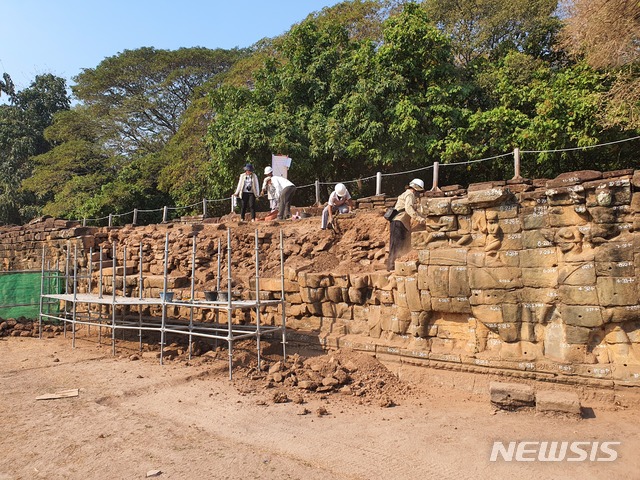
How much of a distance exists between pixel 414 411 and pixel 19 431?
4.36 m

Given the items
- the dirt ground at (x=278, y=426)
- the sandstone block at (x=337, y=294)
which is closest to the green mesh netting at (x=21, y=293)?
the dirt ground at (x=278, y=426)

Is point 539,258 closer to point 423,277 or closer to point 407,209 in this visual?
point 423,277

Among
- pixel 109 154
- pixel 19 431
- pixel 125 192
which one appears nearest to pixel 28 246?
pixel 125 192

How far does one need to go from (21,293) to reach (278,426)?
369 inches

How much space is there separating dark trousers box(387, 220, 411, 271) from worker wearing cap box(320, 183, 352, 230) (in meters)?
1.91

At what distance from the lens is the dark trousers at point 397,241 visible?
7.82m

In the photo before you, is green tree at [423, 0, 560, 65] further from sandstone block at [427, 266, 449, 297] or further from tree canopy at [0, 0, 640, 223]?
sandstone block at [427, 266, 449, 297]

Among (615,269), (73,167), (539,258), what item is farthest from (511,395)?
(73,167)

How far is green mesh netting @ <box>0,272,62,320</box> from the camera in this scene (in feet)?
39.2

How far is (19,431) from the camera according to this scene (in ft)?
18.0

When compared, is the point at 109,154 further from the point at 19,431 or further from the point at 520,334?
the point at 520,334

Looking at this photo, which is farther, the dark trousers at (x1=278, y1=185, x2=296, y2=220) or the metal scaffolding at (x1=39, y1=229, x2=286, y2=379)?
the dark trousers at (x1=278, y1=185, x2=296, y2=220)

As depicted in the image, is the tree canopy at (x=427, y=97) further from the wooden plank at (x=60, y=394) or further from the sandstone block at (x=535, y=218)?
the wooden plank at (x=60, y=394)

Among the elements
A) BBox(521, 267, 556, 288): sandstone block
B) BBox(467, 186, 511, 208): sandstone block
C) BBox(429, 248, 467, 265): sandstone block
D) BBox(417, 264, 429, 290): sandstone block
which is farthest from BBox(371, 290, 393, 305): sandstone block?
BBox(521, 267, 556, 288): sandstone block
